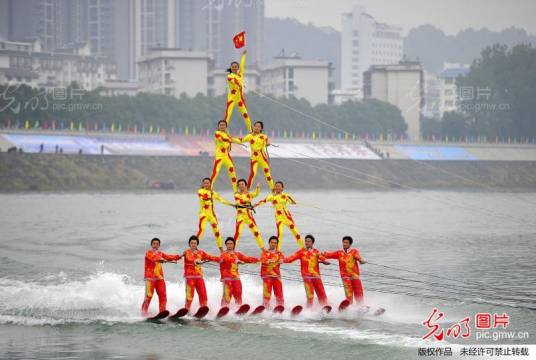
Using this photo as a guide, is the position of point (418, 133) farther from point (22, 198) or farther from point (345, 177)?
point (22, 198)

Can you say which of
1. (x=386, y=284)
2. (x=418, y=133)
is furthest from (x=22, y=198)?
(x=418, y=133)

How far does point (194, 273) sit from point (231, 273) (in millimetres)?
1079

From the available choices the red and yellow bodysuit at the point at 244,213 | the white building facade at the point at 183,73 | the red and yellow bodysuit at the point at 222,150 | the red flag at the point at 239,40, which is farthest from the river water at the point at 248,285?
the white building facade at the point at 183,73

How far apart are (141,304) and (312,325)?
6103 mm

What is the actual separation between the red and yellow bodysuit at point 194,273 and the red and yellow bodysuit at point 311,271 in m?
2.42

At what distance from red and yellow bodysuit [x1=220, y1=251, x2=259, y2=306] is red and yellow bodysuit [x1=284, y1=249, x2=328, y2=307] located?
4.41 ft

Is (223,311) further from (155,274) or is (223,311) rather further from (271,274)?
(155,274)

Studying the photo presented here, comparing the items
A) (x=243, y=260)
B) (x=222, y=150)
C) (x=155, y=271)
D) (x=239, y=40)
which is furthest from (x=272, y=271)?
(x=239, y=40)

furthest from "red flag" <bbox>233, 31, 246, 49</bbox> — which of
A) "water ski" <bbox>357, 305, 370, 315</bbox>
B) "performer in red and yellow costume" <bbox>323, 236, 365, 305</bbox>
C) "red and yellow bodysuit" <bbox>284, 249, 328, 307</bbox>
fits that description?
"water ski" <bbox>357, 305, 370, 315</bbox>

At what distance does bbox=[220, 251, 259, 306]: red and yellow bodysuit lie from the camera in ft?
104

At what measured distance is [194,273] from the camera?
104ft

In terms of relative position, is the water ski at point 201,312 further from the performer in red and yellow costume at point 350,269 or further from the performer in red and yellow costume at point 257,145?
the performer in red and yellow costume at point 257,145

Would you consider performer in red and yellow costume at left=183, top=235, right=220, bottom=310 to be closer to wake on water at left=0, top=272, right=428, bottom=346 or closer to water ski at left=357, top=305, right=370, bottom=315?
wake on water at left=0, top=272, right=428, bottom=346

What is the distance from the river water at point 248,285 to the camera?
97.3 feet
